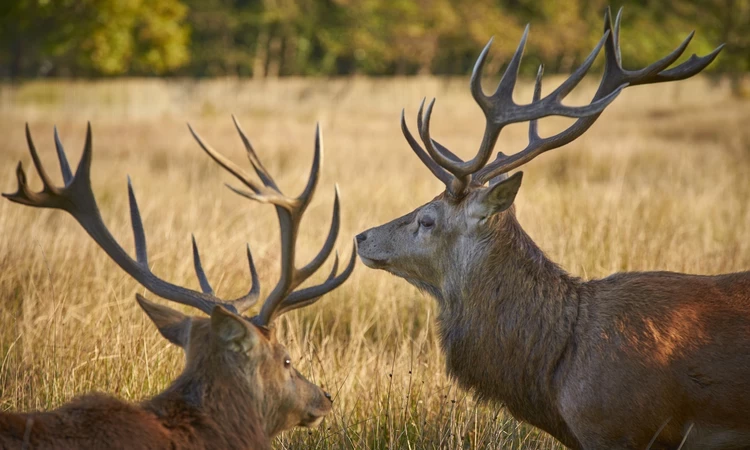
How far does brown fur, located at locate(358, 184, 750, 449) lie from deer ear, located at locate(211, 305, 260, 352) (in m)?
1.27

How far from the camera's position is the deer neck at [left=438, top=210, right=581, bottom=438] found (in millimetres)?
3557

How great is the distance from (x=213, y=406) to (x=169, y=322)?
42 cm

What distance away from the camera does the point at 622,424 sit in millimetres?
3225

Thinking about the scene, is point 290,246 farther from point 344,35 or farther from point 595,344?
point 344,35

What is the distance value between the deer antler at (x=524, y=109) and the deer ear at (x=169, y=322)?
4.85 ft

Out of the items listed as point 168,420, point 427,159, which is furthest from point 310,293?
point 427,159

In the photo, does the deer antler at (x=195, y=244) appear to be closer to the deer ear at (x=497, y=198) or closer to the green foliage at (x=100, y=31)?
the deer ear at (x=497, y=198)

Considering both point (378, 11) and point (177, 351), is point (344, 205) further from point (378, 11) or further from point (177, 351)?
point (378, 11)

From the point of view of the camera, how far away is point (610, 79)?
4.38 metres

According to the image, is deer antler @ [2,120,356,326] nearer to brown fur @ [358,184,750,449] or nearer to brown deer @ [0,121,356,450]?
brown deer @ [0,121,356,450]

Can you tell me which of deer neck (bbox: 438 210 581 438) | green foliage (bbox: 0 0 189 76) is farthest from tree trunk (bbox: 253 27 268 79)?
deer neck (bbox: 438 210 581 438)

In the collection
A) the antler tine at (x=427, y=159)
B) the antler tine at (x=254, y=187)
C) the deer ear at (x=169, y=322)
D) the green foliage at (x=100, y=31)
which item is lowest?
Result: the deer ear at (x=169, y=322)

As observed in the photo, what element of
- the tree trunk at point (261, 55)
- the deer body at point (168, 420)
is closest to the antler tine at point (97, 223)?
the deer body at point (168, 420)

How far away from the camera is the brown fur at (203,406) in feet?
8.32
